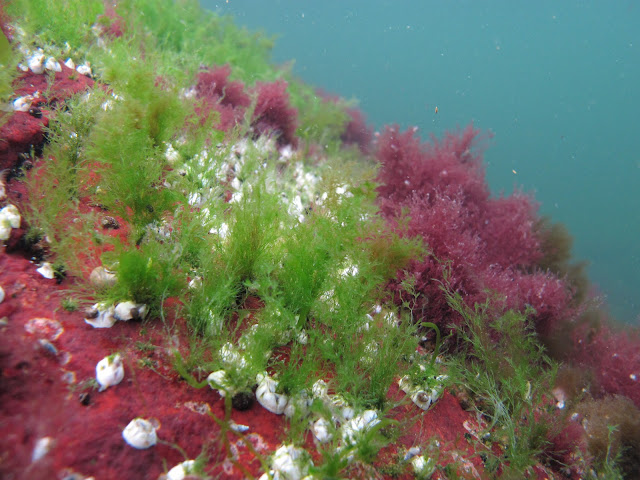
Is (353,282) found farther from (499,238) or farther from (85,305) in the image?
(499,238)

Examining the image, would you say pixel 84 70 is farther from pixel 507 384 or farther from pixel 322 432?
pixel 507 384

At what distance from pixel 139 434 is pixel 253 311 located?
3.97ft

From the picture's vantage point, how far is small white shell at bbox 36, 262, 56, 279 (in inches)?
90.9

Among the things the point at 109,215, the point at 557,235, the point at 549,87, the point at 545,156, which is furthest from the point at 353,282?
the point at 549,87

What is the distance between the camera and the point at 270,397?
7.04 ft

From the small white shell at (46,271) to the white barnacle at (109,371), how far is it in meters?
0.85

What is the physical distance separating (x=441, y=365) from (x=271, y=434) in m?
1.89

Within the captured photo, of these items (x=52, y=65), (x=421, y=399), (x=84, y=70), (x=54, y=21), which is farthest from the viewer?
(x=54, y=21)

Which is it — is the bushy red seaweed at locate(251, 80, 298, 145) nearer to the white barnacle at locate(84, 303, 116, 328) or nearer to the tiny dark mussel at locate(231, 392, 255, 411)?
the white barnacle at locate(84, 303, 116, 328)

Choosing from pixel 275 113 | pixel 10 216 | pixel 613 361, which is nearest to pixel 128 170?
pixel 10 216

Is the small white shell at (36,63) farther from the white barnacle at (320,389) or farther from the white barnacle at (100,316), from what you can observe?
the white barnacle at (320,389)

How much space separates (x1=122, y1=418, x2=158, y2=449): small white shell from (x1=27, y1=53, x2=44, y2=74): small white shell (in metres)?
4.33

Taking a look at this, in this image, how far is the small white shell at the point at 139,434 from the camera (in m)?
1.69

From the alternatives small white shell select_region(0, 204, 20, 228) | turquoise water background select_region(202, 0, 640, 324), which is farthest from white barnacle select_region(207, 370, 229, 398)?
turquoise water background select_region(202, 0, 640, 324)
